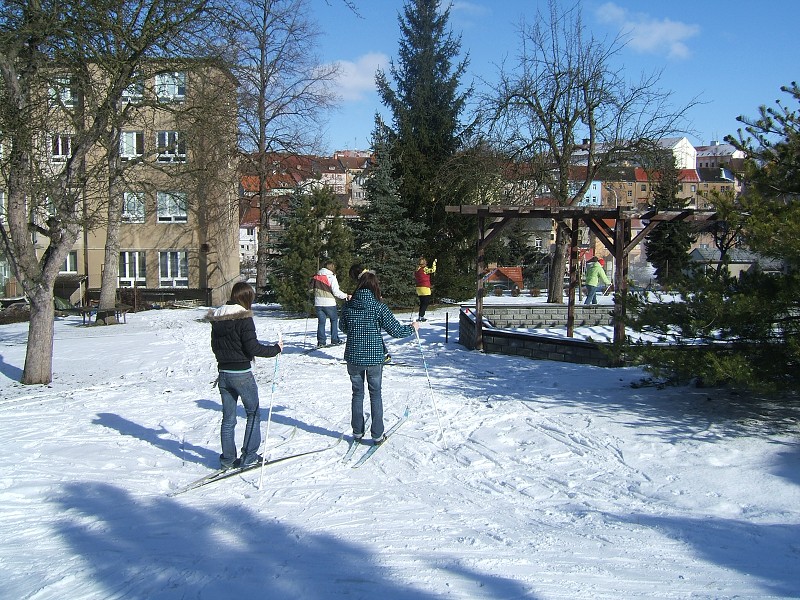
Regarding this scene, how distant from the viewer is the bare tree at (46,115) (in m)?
9.99

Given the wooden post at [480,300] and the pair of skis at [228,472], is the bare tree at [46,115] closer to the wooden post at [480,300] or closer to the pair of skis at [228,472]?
the pair of skis at [228,472]

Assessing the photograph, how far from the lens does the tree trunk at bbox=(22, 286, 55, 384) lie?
443 inches

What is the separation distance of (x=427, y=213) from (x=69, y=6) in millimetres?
17030

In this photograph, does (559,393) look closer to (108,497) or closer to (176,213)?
(108,497)

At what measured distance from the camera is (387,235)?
23.6 meters

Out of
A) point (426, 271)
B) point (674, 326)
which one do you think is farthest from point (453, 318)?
point (674, 326)

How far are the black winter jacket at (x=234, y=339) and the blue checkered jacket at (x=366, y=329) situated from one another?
3.69 feet

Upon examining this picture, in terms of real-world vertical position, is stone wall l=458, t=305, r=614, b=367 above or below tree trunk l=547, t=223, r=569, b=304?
below

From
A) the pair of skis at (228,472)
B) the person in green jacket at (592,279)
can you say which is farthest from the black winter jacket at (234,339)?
the person in green jacket at (592,279)

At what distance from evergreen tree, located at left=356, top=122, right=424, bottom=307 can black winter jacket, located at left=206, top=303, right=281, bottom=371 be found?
1649cm

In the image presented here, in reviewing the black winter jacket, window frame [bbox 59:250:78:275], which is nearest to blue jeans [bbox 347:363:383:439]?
the black winter jacket

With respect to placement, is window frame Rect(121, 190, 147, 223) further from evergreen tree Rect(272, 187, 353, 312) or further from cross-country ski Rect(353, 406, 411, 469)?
cross-country ski Rect(353, 406, 411, 469)

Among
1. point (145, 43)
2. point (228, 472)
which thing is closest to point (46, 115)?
point (145, 43)

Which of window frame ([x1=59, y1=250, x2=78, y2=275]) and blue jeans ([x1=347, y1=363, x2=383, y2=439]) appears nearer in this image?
blue jeans ([x1=347, y1=363, x2=383, y2=439])
